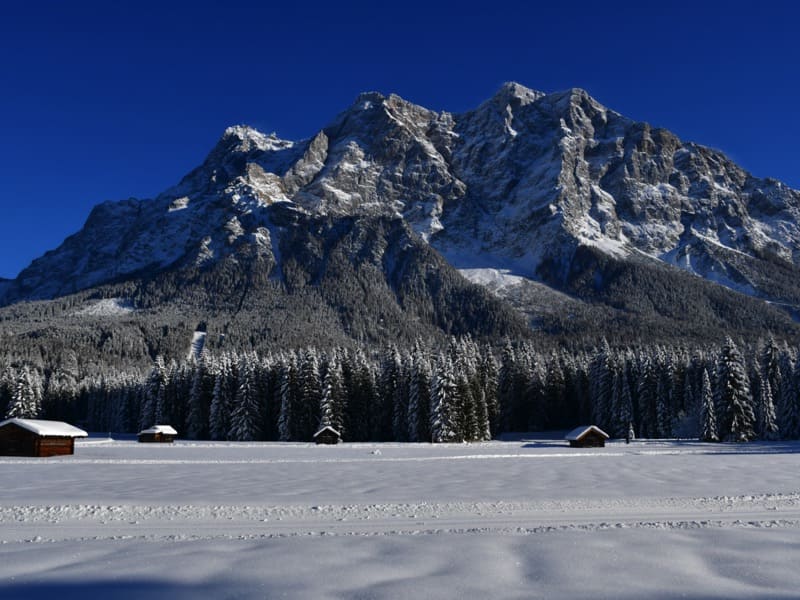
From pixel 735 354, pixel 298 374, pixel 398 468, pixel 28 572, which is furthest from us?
pixel 298 374

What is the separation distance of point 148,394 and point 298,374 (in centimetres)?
2956

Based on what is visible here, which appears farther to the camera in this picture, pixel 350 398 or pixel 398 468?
pixel 350 398

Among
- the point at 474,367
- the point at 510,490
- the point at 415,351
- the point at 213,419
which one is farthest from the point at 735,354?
the point at 213,419

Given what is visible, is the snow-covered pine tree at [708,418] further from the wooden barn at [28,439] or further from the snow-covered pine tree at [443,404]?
the wooden barn at [28,439]

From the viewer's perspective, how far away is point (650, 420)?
8006 cm

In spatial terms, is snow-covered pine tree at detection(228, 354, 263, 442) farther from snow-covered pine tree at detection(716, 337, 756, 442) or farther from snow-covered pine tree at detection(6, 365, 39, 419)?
snow-covered pine tree at detection(716, 337, 756, 442)

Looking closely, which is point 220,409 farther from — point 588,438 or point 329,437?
point 588,438

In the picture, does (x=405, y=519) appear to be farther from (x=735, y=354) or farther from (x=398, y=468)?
(x=735, y=354)

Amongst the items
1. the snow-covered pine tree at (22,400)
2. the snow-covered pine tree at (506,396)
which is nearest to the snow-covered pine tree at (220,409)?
the snow-covered pine tree at (22,400)

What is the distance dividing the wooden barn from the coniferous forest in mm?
26915

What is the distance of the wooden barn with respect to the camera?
154ft

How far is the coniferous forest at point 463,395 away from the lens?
65.6m

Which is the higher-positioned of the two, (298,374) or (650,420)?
(298,374)

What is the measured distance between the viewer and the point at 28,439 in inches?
1869
